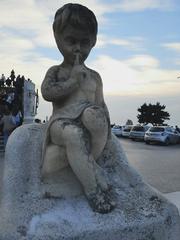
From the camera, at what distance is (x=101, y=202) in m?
3.50

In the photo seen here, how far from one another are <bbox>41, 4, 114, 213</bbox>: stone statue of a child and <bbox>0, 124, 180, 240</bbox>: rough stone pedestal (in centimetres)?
11

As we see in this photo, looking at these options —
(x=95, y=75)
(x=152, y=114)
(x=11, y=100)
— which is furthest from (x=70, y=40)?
(x=152, y=114)

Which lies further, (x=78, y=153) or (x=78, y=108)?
(x=78, y=108)

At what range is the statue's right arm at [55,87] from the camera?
3.74 meters

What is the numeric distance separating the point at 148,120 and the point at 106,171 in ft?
192

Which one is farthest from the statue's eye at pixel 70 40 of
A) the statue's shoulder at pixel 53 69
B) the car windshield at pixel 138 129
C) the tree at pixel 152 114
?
the tree at pixel 152 114

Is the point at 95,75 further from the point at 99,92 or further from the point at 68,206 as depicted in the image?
the point at 68,206

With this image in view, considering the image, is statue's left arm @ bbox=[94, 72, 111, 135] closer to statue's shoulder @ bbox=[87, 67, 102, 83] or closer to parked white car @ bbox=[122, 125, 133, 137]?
statue's shoulder @ bbox=[87, 67, 102, 83]

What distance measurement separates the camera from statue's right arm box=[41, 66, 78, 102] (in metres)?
3.74

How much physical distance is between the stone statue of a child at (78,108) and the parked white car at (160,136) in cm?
2494

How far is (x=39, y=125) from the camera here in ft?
13.1

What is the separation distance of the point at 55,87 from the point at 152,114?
59188 mm

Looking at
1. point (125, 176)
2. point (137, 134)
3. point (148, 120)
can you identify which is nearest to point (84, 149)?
point (125, 176)

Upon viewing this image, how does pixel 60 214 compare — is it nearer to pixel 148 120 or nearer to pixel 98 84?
pixel 98 84
